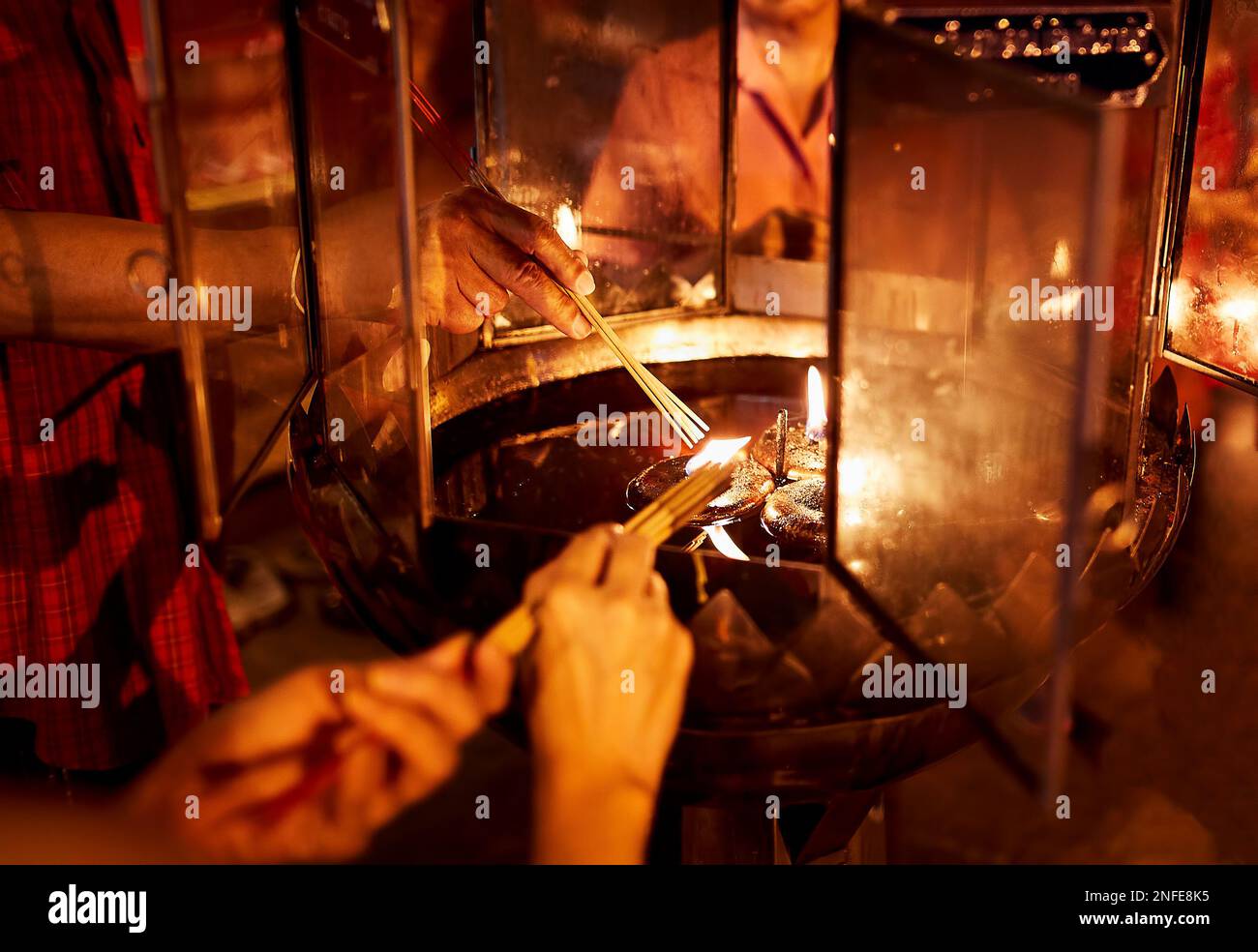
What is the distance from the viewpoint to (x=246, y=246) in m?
1.34

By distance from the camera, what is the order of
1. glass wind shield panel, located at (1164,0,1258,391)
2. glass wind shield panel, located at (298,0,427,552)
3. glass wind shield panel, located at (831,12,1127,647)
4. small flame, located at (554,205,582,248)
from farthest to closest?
small flame, located at (554,205,582,248) < glass wind shield panel, located at (1164,0,1258,391) < glass wind shield panel, located at (298,0,427,552) < glass wind shield panel, located at (831,12,1127,647)

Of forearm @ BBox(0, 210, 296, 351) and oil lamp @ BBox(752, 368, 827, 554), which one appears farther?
forearm @ BBox(0, 210, 296, 351)

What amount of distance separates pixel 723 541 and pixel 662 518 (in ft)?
0.75

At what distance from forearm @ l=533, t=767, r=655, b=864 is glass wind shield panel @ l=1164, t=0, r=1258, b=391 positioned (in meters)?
1.08

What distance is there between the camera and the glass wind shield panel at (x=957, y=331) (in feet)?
2.36

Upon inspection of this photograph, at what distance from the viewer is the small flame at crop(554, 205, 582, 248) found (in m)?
1.97

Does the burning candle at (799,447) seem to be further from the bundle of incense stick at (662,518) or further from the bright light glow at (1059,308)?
the bright light glow at (1059,308)

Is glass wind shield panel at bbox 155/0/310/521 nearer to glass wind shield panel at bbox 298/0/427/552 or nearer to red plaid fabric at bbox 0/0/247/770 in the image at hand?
glass wind shield panel at bbox 298/0/427/552

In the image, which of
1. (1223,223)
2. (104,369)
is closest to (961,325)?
(1223,223)


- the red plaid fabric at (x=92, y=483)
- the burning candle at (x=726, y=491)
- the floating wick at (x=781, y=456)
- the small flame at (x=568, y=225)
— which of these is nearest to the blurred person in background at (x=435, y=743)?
the burning candle at (x=726, y=491)

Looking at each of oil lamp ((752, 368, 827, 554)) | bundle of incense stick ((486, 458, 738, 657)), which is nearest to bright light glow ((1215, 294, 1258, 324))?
oil lamp ((752, 368, 827, 554))

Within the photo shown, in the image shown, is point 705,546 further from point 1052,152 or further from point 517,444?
point 1052,152

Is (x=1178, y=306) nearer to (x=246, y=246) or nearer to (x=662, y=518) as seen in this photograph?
(x=662, y=518)

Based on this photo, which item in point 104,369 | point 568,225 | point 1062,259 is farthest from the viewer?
point 568,225
